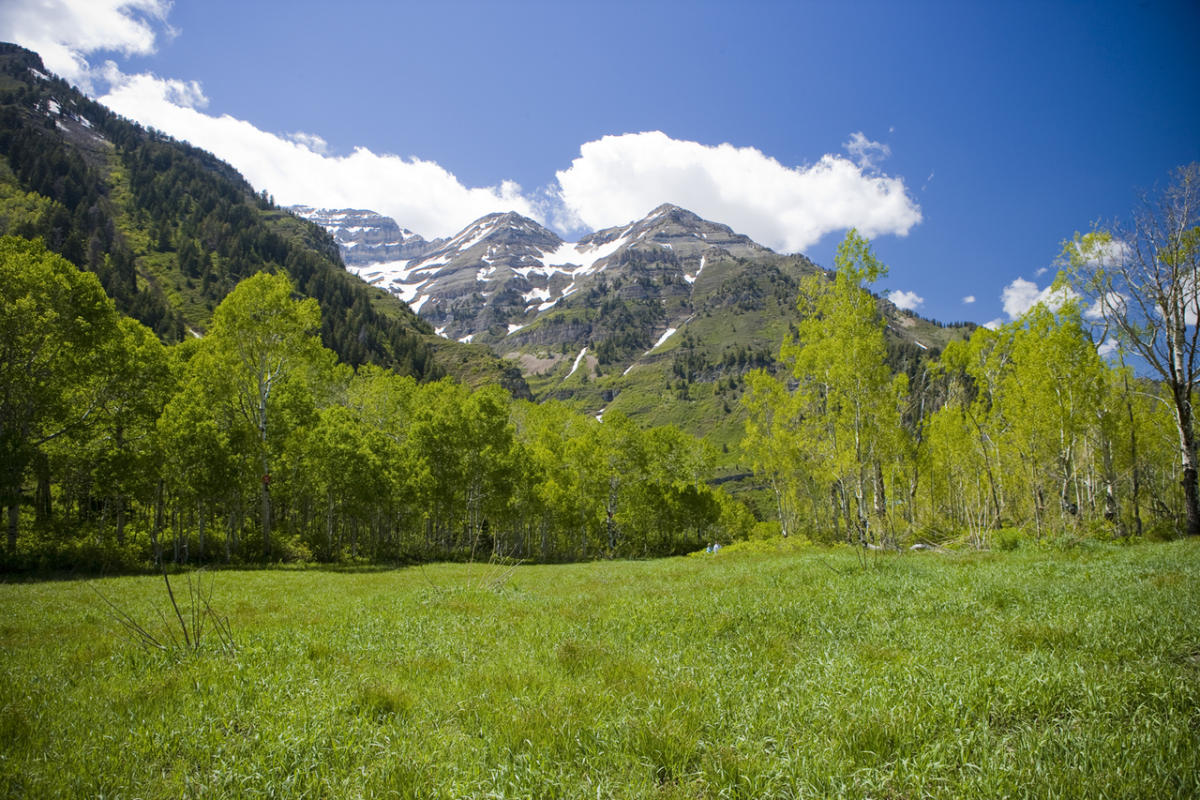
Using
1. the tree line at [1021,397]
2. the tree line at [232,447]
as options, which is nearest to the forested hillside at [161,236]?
the tree line at [232,447]

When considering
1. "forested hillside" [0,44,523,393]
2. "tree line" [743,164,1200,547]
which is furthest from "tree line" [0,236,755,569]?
"forested hillside" [0,44,523,393]

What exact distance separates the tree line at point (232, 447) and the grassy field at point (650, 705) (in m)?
20.8

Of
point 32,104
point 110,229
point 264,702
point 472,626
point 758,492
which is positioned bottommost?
point 758,492

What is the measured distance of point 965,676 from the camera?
5.04 m

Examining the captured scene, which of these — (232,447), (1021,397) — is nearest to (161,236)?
(232,447)

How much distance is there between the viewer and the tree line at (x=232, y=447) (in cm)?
2269

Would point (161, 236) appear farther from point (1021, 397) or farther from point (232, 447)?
point (1021, 397)

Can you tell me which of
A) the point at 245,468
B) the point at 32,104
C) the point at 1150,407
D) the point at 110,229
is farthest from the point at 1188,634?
the point at 32,104

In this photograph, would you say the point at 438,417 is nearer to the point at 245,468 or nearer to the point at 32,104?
the point at 245,468

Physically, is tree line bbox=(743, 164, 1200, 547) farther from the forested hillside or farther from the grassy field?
the forested hillside

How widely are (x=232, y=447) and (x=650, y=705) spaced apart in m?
31.3

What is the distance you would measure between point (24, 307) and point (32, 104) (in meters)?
272

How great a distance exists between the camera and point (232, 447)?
28219 mm

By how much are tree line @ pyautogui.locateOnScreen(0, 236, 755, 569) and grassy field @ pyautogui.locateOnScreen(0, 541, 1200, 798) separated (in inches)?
819
